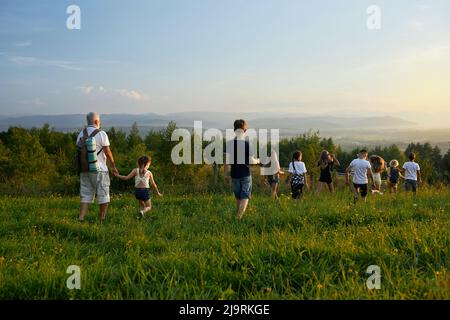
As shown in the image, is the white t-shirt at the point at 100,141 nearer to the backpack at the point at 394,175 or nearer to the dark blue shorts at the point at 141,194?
the dark blue shorts at the point at 141,194

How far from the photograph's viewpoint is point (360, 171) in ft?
36.4

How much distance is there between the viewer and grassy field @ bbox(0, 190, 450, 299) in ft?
13.0

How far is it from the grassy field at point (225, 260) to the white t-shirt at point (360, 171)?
3.47 metres

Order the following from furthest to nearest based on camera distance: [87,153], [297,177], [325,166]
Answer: [325,166]
[297,177]
[87,153]

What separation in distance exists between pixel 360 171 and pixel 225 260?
24.3 feet

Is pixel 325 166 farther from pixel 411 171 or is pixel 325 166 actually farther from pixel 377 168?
pixel 411 171

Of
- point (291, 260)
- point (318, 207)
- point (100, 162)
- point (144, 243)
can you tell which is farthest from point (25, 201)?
point (291, 260)

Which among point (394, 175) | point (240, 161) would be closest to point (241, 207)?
point (240, 161)

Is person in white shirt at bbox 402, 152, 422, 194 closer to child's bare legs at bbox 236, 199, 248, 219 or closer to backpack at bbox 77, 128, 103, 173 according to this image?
child's bare legs at bbox 236, 199, 248, 219

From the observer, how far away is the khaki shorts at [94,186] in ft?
26.7

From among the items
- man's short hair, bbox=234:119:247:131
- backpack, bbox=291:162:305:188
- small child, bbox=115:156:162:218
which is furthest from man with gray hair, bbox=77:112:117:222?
backpack, bbox=291:162:305:188

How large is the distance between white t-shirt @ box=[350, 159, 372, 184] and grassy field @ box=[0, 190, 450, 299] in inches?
137

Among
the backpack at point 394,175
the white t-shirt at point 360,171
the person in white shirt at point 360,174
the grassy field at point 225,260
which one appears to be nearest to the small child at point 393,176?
the backpack at point 394,175
